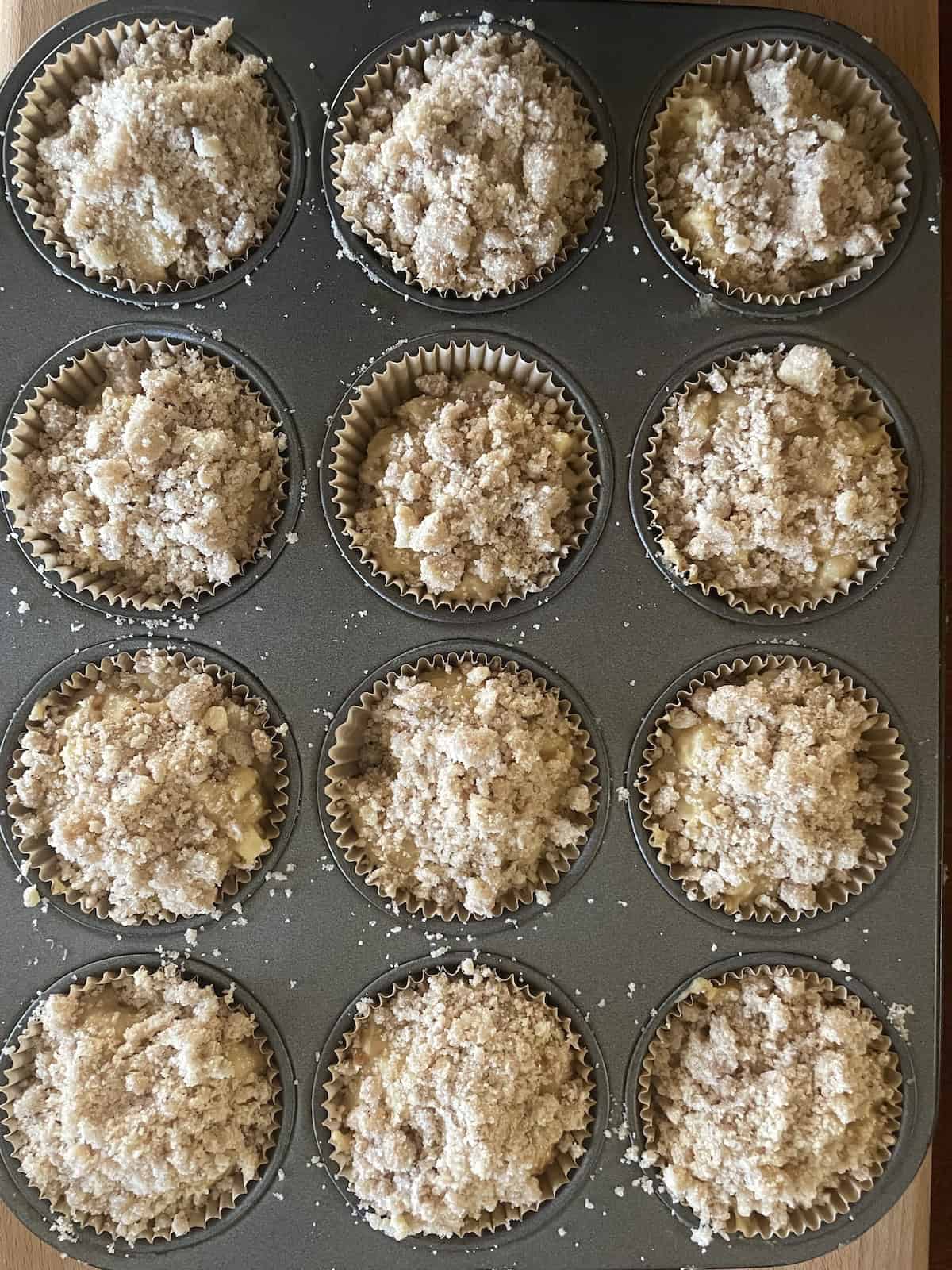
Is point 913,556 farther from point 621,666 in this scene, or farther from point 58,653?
point 58,653

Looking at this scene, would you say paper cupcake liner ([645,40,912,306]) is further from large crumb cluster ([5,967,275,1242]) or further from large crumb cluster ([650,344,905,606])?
large crumb cluster ([5,967,275,1242])

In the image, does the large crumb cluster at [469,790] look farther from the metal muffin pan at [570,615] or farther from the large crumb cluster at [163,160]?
the large crumb cluster at [163,160]

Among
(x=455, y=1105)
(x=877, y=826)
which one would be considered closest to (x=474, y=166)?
(x=877, y=826)

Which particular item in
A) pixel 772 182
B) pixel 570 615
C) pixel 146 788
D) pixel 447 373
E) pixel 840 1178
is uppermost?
pixel 772 182

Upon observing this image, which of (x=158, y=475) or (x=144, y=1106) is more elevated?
(x=158, y=475)

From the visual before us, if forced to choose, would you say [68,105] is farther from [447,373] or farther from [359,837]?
[359,837]

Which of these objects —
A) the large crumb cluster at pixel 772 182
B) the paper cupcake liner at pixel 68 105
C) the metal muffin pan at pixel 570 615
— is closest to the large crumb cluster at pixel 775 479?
the metal muffin pan at pixel 570 615

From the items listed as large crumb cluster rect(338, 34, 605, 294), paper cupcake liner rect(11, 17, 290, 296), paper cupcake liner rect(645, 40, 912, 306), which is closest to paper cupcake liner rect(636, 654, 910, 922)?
paper cupcake liner rect(645, 40, 912, 306)
